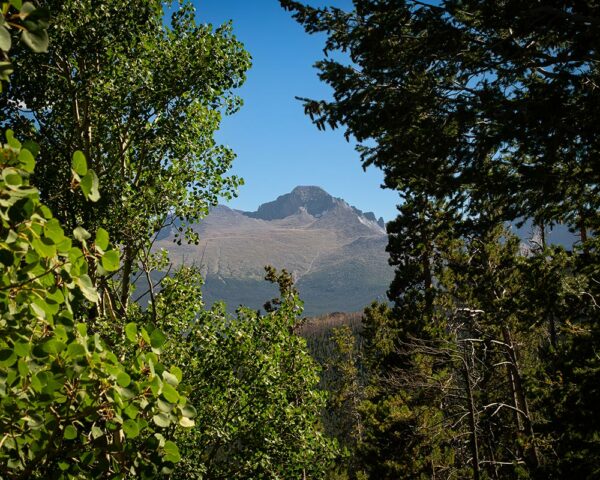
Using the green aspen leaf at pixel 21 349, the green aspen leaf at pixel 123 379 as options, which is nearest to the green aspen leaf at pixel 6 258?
the green aspen leaf at pixel 21 349

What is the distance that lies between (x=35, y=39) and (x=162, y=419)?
5.95ft

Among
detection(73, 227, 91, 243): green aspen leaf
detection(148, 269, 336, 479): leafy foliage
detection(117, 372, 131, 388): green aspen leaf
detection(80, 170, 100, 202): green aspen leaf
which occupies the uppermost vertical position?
detection(80, 170, 100, 202): green aspen leaf

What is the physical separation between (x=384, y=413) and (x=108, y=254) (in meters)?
18.7

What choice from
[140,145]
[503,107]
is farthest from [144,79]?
[503,107]

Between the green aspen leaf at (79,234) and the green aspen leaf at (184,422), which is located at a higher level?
the green aspen leaf at (79,234)

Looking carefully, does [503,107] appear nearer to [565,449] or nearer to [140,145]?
[140,145]

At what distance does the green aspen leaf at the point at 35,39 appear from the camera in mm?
1767

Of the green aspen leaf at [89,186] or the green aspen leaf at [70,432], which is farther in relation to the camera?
the green aspen leaf at [70,432]

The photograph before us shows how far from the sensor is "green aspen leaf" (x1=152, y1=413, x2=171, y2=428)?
2.22 metres

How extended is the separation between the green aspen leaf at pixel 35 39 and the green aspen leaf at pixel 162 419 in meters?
1.75

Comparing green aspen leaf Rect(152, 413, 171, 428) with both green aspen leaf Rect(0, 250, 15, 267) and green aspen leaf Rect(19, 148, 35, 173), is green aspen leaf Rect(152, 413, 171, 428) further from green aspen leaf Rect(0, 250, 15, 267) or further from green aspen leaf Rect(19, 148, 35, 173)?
green aspen leaf Rect(19, 148, 35, 173)

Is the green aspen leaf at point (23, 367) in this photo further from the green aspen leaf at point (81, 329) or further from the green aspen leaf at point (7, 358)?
the green aspen leaf at point (81, 329)

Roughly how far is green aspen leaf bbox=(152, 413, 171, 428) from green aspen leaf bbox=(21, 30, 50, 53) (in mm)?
1753

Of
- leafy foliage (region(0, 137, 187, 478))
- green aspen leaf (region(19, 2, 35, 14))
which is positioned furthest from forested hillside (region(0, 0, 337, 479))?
green aspen leaf (region(19, 2, 35, 14))
